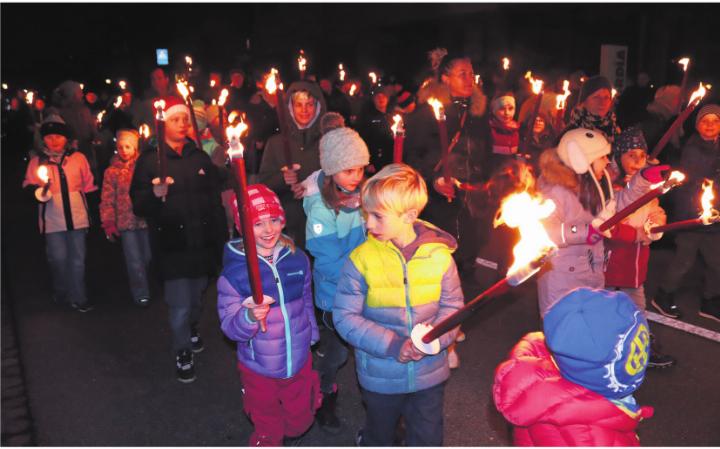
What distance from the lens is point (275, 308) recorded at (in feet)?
11.3

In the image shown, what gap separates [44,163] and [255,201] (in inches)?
151

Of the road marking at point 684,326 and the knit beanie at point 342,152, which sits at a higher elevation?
the knit beanie at point 342,152

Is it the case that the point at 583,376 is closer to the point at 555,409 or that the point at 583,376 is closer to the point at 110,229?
the point at 555,409

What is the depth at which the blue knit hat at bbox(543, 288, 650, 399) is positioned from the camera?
7.04ft

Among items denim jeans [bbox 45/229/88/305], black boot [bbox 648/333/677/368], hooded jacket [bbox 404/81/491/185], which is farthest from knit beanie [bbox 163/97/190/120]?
black boot [bbox 648/333/677/368]

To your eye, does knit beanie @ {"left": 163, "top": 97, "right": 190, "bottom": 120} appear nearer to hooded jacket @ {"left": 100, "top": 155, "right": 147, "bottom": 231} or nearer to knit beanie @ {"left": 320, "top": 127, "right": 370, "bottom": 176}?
knit beanie @ {"left": 320, "top": 127, "right": 370, "bottom": 176}

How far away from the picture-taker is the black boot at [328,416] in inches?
161

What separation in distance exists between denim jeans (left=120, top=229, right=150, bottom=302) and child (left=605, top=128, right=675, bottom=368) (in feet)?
15.0

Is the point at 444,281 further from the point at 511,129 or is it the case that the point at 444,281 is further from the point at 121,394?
the point at 511,129

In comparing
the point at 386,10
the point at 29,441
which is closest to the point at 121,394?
the point at 29,441

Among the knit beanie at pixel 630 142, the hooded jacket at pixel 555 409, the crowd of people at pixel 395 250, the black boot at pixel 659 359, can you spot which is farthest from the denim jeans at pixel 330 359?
the knit beanie at pixel 630 142

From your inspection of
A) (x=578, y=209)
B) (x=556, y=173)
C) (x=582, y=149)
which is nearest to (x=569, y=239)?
(x=578, y=209)

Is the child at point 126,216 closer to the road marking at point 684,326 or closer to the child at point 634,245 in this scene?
the child at point 634,245

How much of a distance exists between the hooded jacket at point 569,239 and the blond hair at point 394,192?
1442 mm
